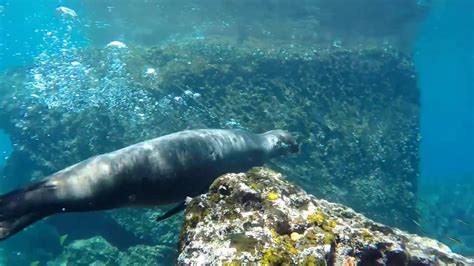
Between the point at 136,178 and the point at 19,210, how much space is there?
4.20 ft

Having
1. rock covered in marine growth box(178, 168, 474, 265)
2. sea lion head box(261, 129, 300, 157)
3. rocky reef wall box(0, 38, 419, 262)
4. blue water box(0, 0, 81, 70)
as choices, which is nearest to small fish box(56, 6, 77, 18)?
blue water box(0, 0, 81, 70)

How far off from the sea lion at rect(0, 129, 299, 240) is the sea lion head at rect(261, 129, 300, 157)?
93 centimetres

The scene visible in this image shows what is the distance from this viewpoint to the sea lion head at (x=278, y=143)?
24.5 feet

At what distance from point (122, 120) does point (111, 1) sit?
827 inches

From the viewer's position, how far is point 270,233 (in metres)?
2.97

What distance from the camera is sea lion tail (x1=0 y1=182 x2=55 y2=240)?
382cm

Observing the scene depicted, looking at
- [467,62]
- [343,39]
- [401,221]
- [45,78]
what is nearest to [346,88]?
[401,221]

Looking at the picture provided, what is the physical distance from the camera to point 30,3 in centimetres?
4309

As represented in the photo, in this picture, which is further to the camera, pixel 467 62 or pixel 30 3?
pixel 467 62

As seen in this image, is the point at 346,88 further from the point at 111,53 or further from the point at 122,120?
the point at 111,53

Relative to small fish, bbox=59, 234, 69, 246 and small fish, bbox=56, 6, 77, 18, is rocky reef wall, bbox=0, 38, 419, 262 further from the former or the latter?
small fish, bbox=56, 6, 77, 18

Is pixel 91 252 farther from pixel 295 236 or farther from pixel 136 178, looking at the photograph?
pixel 295 236

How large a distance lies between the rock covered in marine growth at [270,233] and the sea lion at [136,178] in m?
1.41

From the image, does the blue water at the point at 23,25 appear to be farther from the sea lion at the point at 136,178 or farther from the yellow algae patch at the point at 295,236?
the yellow algae patch at the point at 295,236
